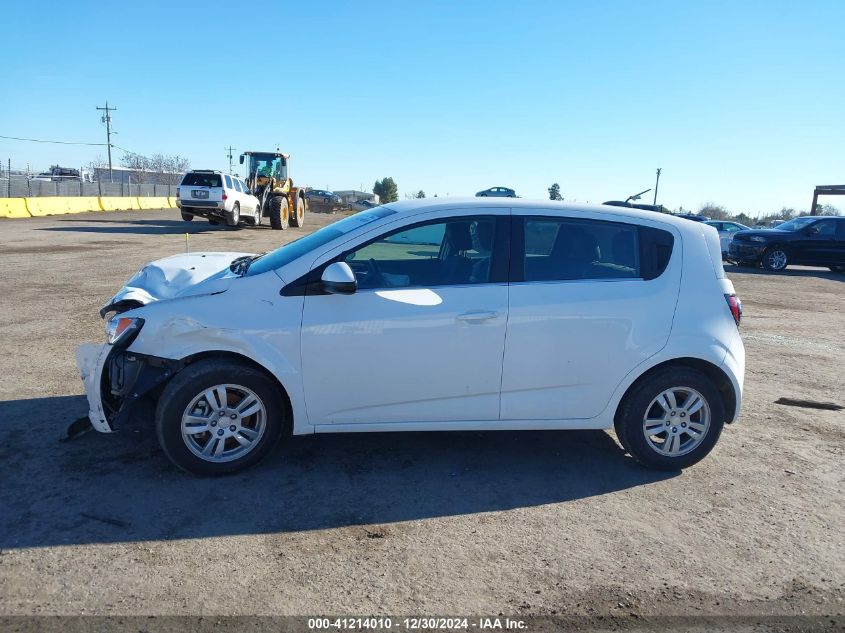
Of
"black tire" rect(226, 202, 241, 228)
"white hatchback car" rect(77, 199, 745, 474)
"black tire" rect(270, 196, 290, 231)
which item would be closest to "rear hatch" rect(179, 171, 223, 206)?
"black tire" rect(226, 202, 241, 228)

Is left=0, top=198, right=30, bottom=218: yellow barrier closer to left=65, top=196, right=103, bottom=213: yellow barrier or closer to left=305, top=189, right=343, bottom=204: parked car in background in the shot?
left=65, top=196, right=103, bottom=213: yellow barrier

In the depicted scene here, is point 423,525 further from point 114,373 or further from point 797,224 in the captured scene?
point 797,224

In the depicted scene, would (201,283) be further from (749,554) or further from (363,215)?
(749,554)

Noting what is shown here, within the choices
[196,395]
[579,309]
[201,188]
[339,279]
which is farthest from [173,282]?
[201,188]

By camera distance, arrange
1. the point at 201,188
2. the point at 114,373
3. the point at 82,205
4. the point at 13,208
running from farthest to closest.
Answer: the point at 82,205 < the point at 13,208 < the point at 201,188 < the point at 114,373

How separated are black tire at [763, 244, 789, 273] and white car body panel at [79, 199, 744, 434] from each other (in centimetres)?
1781

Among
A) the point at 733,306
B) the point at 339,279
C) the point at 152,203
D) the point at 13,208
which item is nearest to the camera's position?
the point at 339,279

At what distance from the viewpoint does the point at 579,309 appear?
13.7 feet

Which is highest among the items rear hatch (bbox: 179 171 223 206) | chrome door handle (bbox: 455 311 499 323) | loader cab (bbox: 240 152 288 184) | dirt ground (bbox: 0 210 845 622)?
loader cab (bbox: 240 152 288 184)

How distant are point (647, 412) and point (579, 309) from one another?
2.95ft

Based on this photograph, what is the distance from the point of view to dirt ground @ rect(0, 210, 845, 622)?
2.98m

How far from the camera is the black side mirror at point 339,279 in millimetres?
3832

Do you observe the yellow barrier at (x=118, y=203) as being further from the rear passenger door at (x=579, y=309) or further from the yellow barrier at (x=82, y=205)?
the rear passenger door at (x=579, y=309)

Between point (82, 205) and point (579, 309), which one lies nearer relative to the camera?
point (579, 309)
